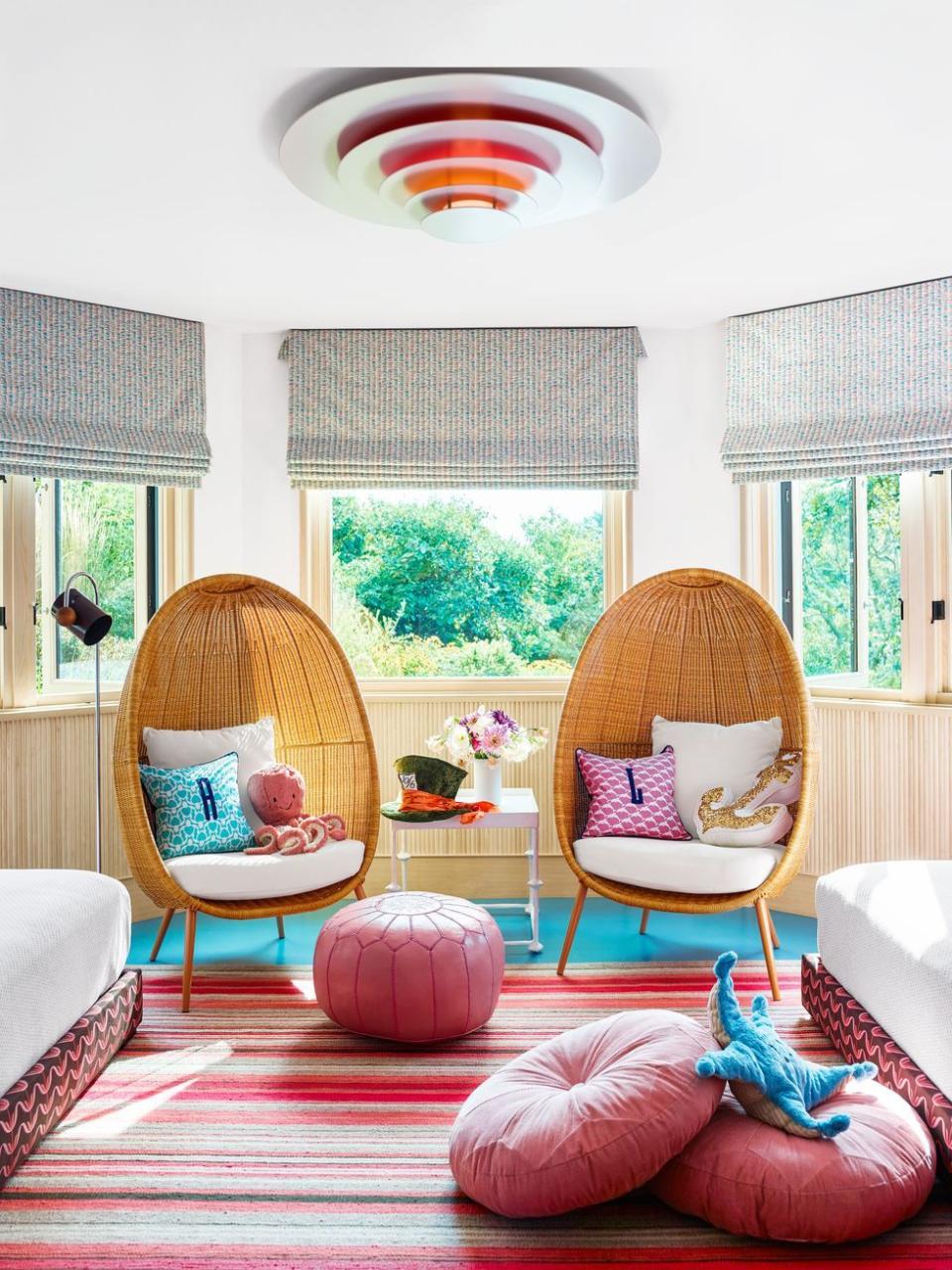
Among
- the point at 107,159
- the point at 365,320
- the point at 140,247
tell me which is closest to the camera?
the point at 107,159

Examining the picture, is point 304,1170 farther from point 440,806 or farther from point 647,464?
point 647,464

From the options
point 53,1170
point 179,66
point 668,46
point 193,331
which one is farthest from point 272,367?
point 53,1170

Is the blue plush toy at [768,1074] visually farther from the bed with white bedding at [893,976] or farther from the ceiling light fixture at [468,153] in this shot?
the ceiling light fixture at [468,153]

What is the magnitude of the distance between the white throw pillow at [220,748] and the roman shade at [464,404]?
114 centimetres

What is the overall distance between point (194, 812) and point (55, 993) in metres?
1.09

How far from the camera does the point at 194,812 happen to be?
3486 millimetres

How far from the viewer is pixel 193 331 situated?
431 cm

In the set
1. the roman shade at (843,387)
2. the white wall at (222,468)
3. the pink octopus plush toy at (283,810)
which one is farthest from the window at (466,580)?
the pink octopus plush toy at (283,810)

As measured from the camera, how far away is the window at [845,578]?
413cm

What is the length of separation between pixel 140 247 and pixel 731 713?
99.7 inches

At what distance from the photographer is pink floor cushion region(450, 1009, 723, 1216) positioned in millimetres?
1995

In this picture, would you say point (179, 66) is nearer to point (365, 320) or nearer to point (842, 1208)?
point (365, 320)

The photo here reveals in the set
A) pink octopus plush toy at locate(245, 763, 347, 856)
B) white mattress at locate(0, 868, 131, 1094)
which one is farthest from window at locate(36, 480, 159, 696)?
white mattress at locate(0, 868, 131, 1094)

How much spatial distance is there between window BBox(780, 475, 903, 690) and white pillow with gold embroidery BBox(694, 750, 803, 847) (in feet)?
2.37
